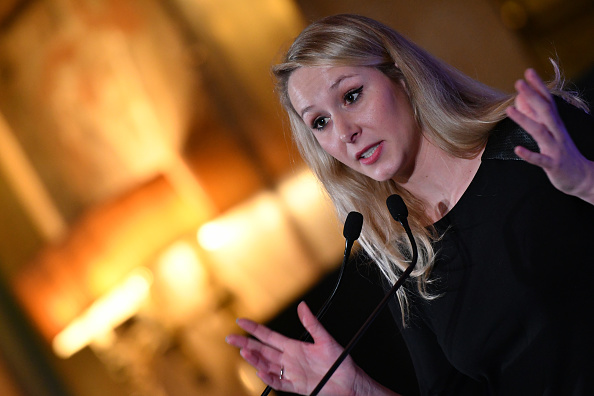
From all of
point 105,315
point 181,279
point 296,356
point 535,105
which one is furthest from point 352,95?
point 105,315

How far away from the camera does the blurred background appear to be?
8.61 ft

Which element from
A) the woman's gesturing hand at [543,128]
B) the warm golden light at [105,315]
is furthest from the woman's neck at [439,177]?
the warm golden light at [105,315]

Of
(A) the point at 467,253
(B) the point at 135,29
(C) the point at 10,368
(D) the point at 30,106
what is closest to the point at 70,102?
(D) the point at 30,106

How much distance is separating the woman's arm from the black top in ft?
0.95

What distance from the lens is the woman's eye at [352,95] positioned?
1.46 meters

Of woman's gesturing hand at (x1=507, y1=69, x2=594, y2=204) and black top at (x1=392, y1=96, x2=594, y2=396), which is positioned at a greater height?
woman's gesturing hand at (x1=507, y1=69, x2=594, y2=204)

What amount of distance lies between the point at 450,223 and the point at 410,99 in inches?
12.9

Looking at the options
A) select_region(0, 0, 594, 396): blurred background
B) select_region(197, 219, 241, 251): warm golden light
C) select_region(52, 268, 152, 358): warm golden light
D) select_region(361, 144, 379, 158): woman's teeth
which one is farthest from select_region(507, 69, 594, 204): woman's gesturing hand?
select_region(52, 268, 152, 358): warm golden light

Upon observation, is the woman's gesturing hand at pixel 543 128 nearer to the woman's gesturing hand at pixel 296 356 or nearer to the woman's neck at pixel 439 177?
the woman's neck at pixel 439 177

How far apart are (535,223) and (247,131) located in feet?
5.24

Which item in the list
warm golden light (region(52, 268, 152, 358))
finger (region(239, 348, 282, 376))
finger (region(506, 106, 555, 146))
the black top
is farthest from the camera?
warm golden light (region(52, 268, 152, 358))

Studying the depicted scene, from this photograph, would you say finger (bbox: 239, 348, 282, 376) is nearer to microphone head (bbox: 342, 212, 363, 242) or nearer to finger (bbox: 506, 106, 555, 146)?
microphone head (bbox: 342, 212, 363, 242)

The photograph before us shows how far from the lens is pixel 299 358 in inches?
57.1

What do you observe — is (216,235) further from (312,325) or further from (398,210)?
(398,210)
